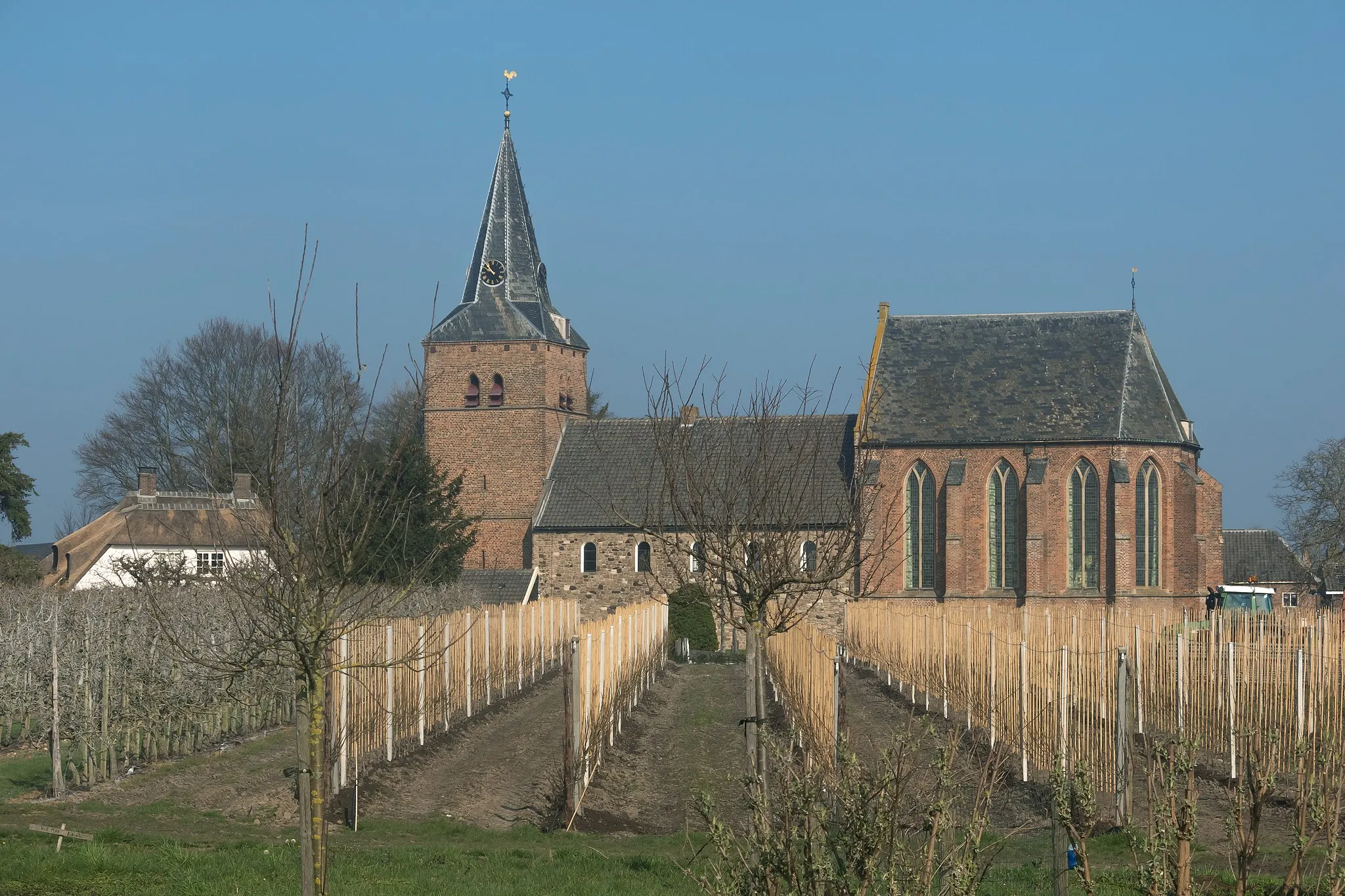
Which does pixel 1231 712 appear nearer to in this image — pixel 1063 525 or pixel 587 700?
pixel 587 700

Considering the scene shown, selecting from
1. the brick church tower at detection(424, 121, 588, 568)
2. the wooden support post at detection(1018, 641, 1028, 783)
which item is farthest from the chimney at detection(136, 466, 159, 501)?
the wooden support post at detection(1018, 641, 1028, 783)

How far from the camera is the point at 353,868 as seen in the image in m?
11.2

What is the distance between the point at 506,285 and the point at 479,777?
129 ft

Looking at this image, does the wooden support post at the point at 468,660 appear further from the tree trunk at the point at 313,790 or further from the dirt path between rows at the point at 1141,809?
the tree trunk at the point at 313,790

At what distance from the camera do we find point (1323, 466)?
58.1 metres

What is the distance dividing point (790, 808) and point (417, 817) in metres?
8.92

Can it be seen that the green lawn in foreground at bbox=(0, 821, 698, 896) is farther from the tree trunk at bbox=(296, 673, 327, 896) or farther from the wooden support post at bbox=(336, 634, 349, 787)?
the wooden support post at bbox=(336, 634, 349, 787)

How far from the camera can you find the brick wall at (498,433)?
2078 inches

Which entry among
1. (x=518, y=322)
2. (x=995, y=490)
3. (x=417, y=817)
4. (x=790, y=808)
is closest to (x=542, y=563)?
(x=518, y=322)

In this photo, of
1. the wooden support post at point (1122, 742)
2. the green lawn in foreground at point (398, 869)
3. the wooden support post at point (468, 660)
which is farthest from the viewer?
the wooden support post at point (468, 660)

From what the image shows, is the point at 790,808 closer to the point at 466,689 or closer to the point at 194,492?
the point at 466,689

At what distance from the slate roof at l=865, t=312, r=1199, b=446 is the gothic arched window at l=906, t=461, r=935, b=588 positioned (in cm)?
127

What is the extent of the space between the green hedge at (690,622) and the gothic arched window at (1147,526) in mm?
15363

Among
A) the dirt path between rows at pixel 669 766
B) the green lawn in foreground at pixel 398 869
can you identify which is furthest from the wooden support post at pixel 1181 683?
the dirt path between rows at pixel 669 766
